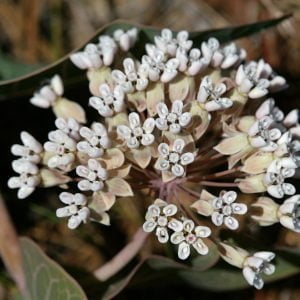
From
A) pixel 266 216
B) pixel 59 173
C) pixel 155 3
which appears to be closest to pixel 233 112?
pixel 266 216

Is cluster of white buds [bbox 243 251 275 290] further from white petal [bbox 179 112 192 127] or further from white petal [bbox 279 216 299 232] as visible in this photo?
white petal [bbox 179 112 192 127]

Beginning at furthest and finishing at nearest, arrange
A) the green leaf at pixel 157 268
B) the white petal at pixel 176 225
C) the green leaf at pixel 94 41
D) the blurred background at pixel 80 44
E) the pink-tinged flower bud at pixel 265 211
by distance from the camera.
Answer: the blurred background at pixel 80 44
the green leaf at pixel 94 41
the green leaf at pixel 157 268
the pink-tinged flower bud at pixel 265 211
the white petal at pixel 176 225

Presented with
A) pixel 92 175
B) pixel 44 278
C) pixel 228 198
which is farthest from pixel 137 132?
pixel 44 278

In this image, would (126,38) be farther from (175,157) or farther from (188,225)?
(188,225)

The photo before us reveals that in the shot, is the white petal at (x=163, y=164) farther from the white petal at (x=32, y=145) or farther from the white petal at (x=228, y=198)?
the white petal at (x=32, y=145)

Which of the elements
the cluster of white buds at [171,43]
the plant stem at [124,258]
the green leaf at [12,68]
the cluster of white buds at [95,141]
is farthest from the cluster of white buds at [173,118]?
the green leaf at [12,68]

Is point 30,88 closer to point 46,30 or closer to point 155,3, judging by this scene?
point 46,30

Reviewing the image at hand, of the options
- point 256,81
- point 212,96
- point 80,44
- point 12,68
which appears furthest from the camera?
point 80,44
